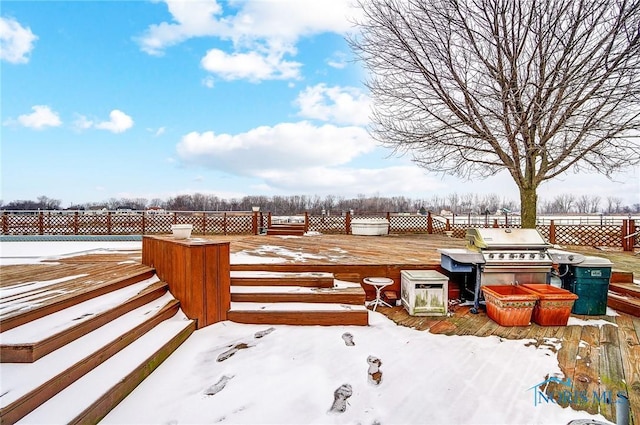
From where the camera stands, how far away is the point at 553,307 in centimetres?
Result: 338

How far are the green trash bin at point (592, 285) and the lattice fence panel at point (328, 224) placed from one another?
24.5 ft

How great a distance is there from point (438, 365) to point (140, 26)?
854 cm

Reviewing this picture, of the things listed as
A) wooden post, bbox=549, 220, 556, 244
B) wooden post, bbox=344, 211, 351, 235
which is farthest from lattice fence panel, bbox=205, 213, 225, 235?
wooden post, bbox=549, 220, 556, 244

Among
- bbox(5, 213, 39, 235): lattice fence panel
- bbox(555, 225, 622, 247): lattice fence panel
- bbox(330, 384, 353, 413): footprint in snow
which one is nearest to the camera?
bbox(330, 384, 353, 413): footprint in snow

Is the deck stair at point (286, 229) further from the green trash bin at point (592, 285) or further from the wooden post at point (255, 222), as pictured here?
the green trash bin at point (592, 285)

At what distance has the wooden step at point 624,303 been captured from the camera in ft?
12.1

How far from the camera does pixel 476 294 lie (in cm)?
389

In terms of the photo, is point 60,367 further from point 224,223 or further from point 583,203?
point 583,203

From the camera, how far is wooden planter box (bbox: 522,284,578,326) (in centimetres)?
336

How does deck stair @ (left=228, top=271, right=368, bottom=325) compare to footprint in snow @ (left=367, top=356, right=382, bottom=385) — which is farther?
deck stair @ (left=228, top=271, right=368, bottom=325)

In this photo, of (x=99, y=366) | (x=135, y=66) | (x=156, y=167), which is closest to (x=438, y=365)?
(x=99, y=366)

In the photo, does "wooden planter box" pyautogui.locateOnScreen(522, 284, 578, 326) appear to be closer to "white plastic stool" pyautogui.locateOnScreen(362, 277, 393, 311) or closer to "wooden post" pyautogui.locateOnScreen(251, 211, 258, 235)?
"white plastic stool" pyautogui.locateOnScreen(362, 277, 393, 311)

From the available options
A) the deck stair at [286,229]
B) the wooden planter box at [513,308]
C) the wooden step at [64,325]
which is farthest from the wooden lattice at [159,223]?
the wooden step at [64,325]

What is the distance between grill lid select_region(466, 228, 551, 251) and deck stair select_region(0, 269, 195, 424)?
364 cm
